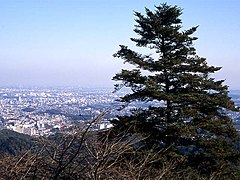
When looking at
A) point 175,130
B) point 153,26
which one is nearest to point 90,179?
point 175,130

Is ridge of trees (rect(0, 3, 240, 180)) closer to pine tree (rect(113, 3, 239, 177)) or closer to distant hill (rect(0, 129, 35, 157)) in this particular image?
pine tree (rect(113, 3, 239, 177))

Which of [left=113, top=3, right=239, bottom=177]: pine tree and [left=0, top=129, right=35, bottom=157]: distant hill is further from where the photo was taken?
[left=113, top=3, right=239, bottom=177]: pine tree

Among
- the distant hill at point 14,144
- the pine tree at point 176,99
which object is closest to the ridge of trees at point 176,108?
the pine tree at point 176,99

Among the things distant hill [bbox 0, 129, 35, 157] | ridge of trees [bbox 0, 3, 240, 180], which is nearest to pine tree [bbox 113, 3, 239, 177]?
ridge of trees [bbox 0, 3, 240, 180]

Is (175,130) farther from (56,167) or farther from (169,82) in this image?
(56,167)

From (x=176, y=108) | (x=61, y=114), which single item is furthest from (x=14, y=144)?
(x=176, y=108)

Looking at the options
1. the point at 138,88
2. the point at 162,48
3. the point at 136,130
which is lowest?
the point at 136,130

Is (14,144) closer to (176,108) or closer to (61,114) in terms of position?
(61,114)

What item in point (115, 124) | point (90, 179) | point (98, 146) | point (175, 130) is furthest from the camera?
point (115, 124)
